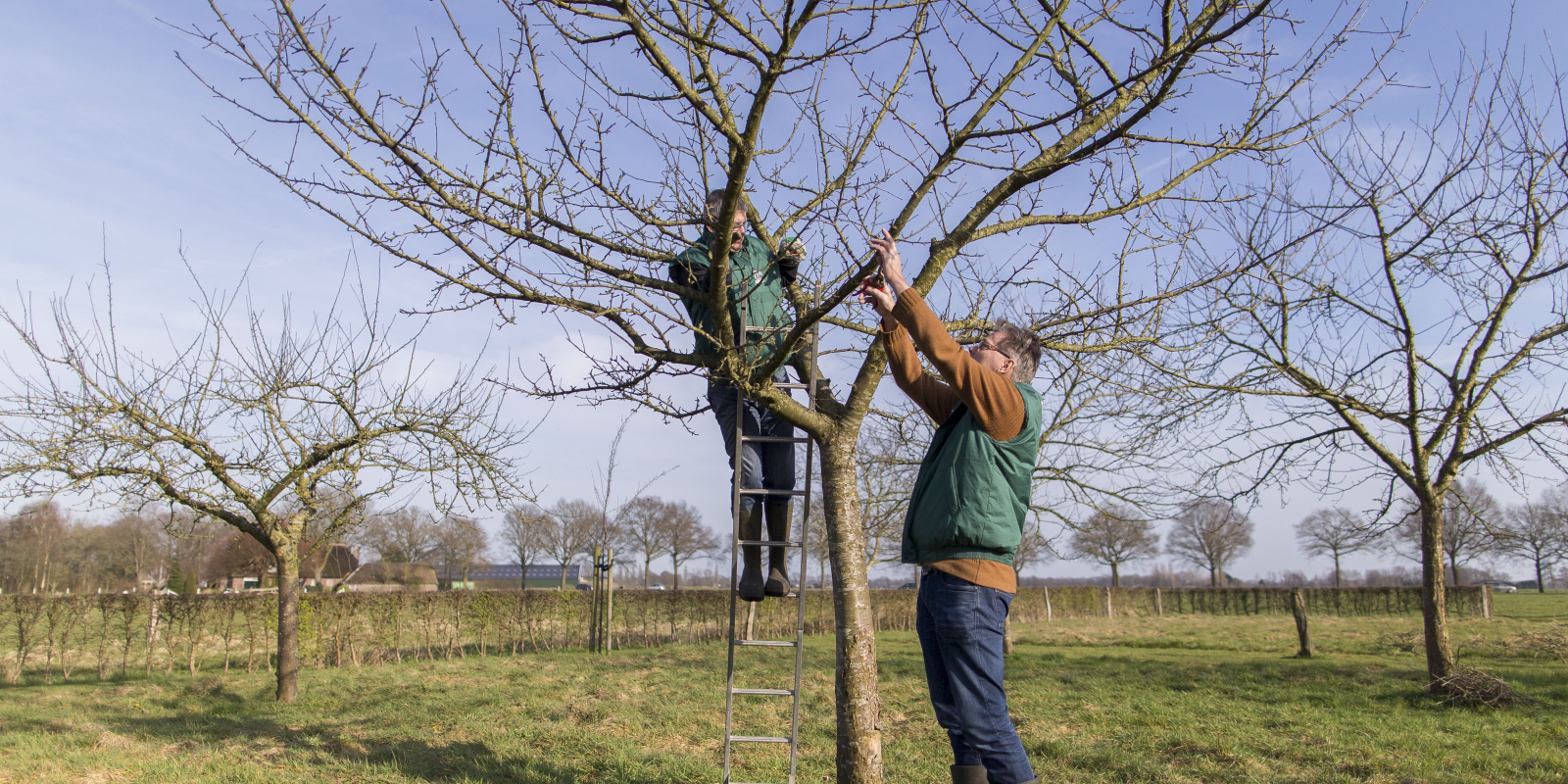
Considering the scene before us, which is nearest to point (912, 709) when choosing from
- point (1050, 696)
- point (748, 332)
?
point (1050, 696)

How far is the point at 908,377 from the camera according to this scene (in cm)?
283

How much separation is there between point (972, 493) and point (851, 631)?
1.40m

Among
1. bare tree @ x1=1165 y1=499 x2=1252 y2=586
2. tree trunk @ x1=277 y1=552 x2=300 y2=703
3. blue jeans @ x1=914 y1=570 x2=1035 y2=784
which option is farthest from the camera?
bare tree @ x1=1165 y1=499 x2=1252 y2=586

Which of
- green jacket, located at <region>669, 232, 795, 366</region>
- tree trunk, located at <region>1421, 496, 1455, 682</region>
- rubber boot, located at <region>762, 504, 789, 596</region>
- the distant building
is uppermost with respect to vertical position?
green jacket, located at <region>669, 232, 795, 366</region>

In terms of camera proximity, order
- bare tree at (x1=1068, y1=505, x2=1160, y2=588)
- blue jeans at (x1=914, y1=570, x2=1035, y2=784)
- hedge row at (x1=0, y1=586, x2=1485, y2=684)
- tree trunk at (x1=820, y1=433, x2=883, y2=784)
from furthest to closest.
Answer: bare tree at (x1=1068, y1=505, x2=1160, y2=588)
hedge row at (x1=0, y1=586, x2=1485, y2=684)
tree trunk at (x1=820, y1=433, x2=883, y2=784)
blue jeans at (x1=914, y1=570, x2=1035, y2=784)

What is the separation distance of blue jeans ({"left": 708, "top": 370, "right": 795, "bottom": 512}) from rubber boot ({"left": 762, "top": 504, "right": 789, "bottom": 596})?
4cm

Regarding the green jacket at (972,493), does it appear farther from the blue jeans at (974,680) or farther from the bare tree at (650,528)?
the bare tree at (650,528)

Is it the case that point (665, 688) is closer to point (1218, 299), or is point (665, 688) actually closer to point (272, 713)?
point (272, 713)

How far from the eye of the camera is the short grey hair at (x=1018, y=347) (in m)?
2.98

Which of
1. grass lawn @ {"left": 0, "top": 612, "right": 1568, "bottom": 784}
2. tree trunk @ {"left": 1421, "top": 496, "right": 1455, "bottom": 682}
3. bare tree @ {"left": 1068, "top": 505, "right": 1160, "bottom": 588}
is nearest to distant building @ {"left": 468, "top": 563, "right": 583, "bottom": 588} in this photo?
bare tree @ {"left": 1068, "top": 505, "right": 1160, "bottom": 588}

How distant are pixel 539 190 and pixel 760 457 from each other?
1.89 metres

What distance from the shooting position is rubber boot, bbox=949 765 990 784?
8.36ft

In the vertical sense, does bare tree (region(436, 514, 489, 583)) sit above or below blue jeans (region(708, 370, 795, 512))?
below

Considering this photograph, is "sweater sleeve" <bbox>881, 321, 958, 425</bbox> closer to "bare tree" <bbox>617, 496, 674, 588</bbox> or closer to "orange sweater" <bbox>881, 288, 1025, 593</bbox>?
"orange sweater" <bbox>881, 288, 1025, 593</bbox>
